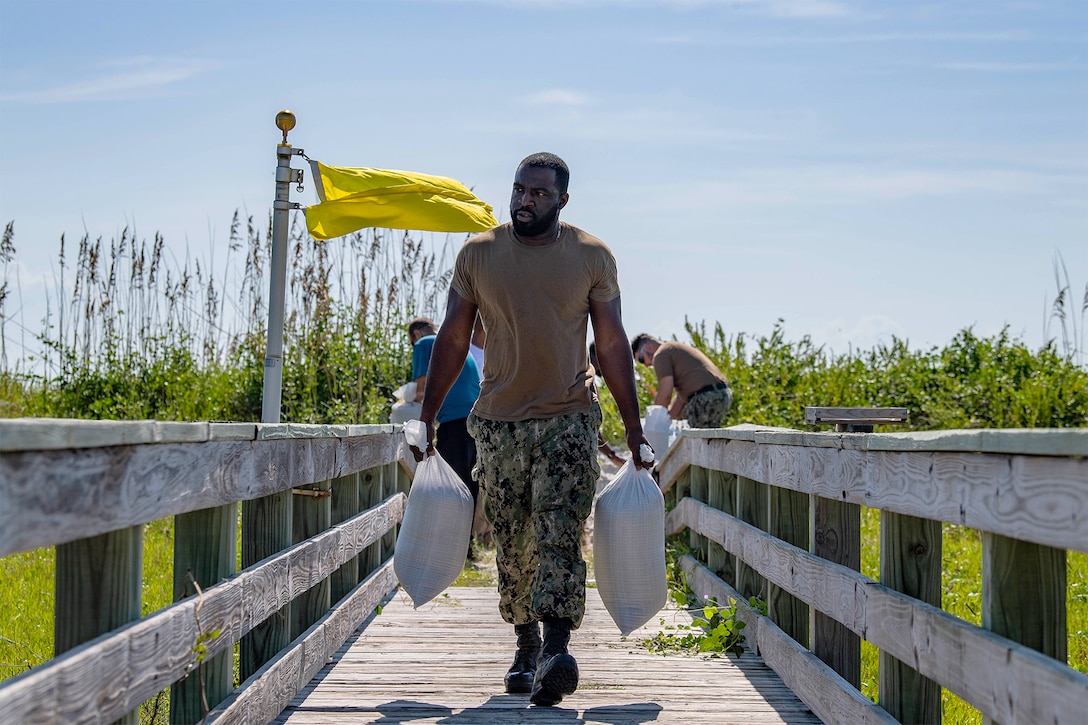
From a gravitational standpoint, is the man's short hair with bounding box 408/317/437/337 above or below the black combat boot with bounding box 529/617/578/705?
above

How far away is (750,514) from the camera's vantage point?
5543 mm

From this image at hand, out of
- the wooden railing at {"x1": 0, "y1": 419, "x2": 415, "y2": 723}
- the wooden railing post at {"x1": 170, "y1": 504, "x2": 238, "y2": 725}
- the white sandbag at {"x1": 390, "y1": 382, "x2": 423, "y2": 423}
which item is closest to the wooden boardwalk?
the wooden railing at {"x1": 0, "y1": 419, "x2": 415, "y2": 723}

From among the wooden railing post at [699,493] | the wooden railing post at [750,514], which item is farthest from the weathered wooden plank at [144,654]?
the wooden railing post at [699,493]

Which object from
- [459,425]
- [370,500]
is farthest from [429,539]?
[459,425]

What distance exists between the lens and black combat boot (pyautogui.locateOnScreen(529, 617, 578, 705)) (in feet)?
13.6

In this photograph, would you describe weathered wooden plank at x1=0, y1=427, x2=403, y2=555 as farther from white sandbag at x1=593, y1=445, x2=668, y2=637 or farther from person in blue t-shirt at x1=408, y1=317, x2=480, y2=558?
person in blue t-shirt at x1=408, y1=317, x2=480, y2=558

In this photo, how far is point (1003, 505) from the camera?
7.86 ft

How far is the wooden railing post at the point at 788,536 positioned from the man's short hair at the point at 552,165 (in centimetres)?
148

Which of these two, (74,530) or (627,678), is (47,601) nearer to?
(627,678)

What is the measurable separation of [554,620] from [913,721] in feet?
4.76

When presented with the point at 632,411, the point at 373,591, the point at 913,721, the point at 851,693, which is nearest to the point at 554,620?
the point at 632,411

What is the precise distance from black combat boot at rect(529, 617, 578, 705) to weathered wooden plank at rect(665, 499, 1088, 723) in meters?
0.86

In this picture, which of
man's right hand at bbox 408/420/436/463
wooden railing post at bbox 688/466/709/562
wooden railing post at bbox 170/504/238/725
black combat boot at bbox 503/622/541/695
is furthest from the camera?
wooden railing post at bbox 688/466/709/562

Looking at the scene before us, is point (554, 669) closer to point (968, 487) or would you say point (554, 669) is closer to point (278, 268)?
point (968, 487)
